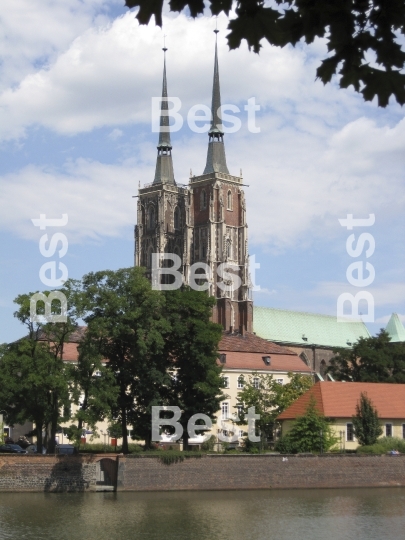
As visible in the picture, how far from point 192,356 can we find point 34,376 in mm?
9576

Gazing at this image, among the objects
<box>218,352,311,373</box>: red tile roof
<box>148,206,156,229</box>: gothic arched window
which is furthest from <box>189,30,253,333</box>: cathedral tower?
<box>218,352,311,373</box>: red tile roof

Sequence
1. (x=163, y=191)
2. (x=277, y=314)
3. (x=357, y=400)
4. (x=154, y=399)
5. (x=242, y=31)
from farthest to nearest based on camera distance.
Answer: (x=163, y=191) → (x=277, y=314) → (x=357, y=400) → (x=154, y=399) → (x=242, y=31)

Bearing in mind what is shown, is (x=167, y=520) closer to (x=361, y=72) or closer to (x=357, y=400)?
(x=357, y=400)

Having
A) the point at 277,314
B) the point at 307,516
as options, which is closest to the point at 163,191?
the point at 277,314

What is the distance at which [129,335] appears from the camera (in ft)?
172

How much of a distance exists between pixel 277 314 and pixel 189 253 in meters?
15.1

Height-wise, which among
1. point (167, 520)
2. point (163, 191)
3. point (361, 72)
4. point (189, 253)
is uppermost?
point (163, 191)

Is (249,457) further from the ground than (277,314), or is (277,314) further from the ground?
(277,314)

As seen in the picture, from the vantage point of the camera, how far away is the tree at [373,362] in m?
86.8

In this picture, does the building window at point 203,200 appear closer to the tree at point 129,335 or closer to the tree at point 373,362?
the tree at point 373,362

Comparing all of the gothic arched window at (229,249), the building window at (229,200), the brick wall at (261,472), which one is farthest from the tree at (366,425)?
the building window at (229,200)

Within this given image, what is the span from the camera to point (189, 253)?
13425 centimetres

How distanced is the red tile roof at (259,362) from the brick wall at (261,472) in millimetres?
24317

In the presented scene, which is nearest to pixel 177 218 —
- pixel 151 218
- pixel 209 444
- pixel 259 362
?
pixel 151 218
